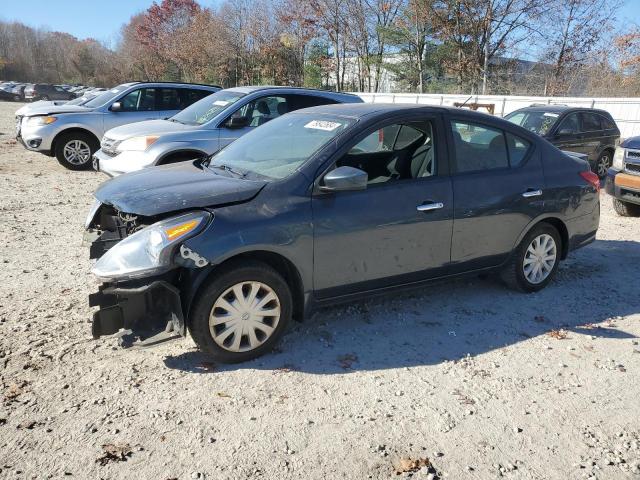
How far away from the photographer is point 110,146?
870cm

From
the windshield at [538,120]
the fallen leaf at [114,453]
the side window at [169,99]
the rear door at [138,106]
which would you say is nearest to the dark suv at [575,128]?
the windshield at [538,120]

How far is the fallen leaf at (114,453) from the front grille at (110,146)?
6.34m

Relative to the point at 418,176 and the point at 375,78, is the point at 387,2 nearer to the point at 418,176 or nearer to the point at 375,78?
the point at 375,78

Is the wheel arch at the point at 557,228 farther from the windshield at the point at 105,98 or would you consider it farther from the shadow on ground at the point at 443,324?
the windshield at the point at 105,98

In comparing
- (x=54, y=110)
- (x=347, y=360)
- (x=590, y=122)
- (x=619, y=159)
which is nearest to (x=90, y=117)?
(x=54, y=110)

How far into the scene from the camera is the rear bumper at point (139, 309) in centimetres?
341

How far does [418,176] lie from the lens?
4457 millimetres

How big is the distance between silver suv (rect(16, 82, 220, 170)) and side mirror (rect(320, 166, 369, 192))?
338 inches

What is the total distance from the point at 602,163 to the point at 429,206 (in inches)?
401

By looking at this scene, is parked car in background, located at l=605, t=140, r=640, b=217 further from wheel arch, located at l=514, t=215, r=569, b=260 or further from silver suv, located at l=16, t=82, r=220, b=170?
silver suv, located at l=16, t=82, r=220, b=170

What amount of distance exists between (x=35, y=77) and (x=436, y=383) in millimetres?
79692

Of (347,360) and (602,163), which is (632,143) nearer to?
(602,163)

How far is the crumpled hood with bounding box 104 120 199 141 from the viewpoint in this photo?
8.30 meters

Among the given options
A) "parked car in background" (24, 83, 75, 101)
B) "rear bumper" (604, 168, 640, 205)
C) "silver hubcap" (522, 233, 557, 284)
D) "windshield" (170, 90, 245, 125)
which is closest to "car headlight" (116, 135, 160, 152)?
"windshield" (170, 90, 245, 125)
